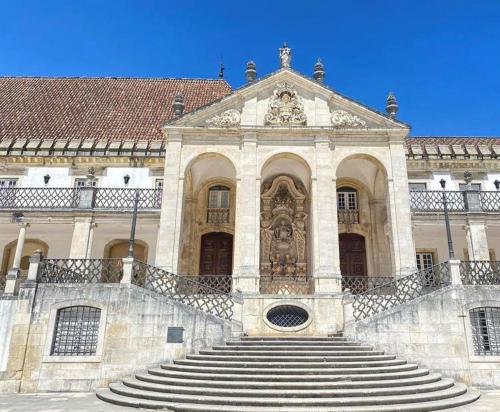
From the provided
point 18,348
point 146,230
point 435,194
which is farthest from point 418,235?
point 18,348

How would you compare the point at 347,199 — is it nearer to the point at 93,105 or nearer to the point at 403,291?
the point at 403,291

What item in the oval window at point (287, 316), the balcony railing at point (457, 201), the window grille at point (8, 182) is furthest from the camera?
the window grille at point (8, 182)

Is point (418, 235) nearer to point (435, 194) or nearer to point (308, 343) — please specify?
point (435, 194)

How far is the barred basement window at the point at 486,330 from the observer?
12805 millimetres

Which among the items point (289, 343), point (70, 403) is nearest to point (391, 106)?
point (289, 343)

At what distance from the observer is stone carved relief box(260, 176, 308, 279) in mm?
19328

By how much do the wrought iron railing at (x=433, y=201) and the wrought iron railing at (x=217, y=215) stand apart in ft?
30.0

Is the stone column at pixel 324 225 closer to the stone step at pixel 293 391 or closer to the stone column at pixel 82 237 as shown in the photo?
the stone step at pixel 293 391

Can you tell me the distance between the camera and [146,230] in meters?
20.7

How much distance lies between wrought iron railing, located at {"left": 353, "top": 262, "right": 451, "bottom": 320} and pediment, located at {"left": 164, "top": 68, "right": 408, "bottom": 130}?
275 inches

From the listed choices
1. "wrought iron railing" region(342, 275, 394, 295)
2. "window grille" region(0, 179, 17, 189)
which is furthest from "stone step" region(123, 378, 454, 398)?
"window grille" region(0, 179, 17, 189)

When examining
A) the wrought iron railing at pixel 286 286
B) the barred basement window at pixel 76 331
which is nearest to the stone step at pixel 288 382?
the barred basement window at pixel 76 331

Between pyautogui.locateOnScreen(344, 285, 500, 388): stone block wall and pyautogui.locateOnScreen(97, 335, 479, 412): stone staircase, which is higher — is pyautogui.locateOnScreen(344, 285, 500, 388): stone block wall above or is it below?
above

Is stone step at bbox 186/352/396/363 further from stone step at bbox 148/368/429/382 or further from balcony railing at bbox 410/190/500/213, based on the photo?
balcony railing at bbox 410/190/500/213
